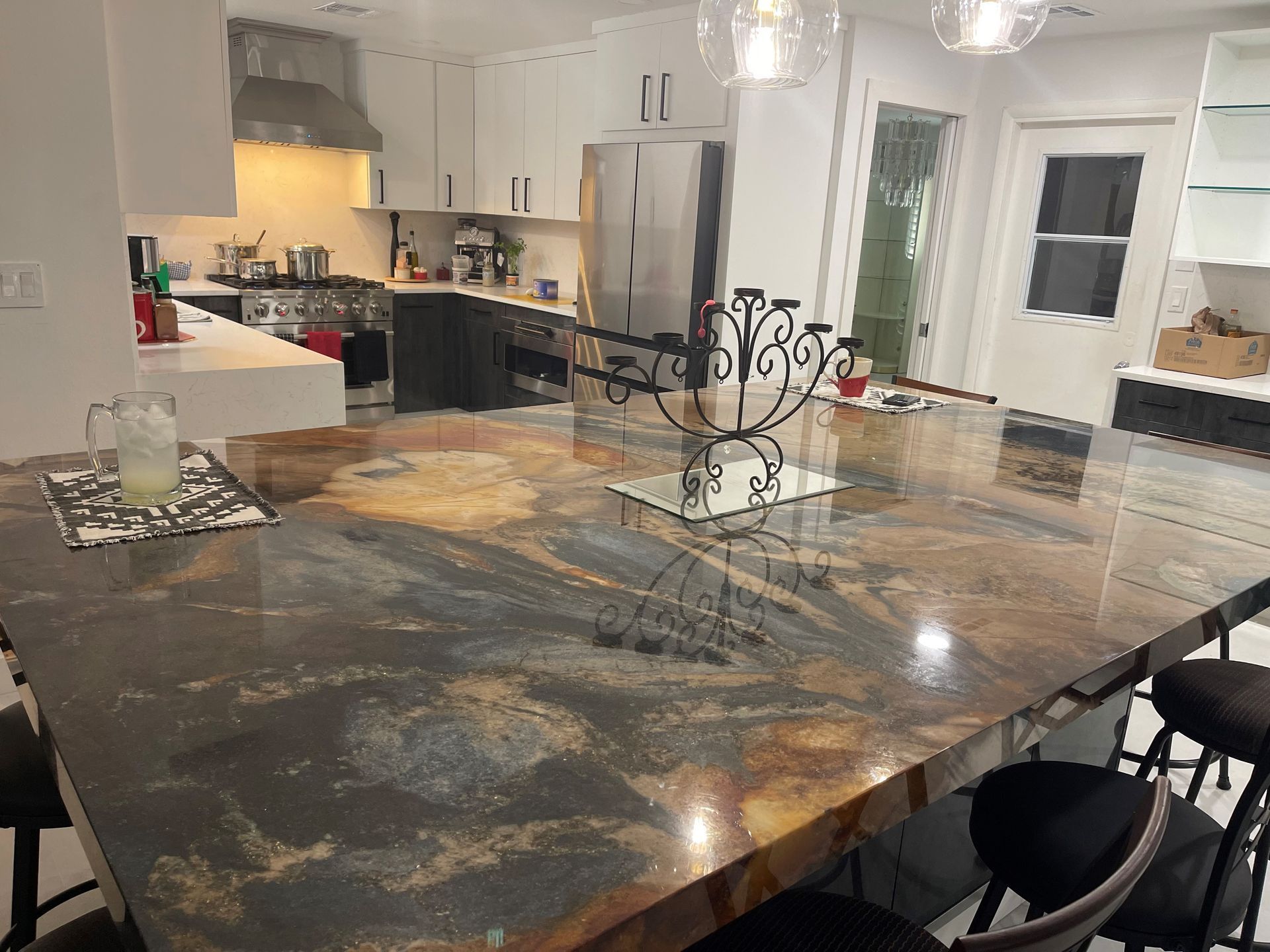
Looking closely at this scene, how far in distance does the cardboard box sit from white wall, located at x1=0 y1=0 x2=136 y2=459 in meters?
4.06

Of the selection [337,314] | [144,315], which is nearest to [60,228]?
[144,315]

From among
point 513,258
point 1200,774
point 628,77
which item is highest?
point 628,77

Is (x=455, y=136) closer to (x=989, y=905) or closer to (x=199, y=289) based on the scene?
(x=199, y=289)

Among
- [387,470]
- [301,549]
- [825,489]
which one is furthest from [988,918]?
[387,470]

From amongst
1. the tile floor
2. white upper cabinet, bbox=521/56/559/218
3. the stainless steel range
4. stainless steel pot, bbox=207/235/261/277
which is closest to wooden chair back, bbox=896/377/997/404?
the tile floor

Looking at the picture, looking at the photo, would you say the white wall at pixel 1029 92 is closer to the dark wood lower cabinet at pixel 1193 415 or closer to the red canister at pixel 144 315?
the dark wood lower cabinet at pixel 1193 415

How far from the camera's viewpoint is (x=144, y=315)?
10.8 feet

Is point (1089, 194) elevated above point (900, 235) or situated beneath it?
elevated above

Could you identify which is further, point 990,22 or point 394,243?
point 394,243

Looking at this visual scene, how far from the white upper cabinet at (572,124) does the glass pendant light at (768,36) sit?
11.0 feet

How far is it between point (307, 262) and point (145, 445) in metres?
4.68

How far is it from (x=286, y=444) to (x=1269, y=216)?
432 centimetres

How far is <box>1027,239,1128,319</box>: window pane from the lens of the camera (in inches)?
184

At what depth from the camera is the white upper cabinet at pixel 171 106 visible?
2.56 metres
